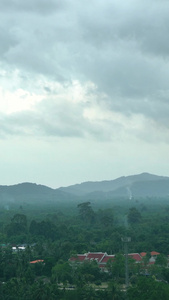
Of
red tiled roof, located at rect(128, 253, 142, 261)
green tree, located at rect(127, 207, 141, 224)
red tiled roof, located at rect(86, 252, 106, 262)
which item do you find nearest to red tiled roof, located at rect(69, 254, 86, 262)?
red tiled roof, located at rect(86, 252, 106, 262)

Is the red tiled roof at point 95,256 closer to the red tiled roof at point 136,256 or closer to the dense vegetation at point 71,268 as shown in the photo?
the dense vegetation at point 71,268

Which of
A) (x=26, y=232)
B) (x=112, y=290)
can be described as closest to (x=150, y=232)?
(x=26, y=232)

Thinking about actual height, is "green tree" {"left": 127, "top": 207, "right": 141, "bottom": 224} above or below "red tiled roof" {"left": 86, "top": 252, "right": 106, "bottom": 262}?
above

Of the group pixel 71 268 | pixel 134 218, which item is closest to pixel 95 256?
pixel 71 268

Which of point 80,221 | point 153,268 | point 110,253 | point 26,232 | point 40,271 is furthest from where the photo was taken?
point 80,221

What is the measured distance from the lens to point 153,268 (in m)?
51.9

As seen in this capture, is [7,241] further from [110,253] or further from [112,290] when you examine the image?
[112,290]

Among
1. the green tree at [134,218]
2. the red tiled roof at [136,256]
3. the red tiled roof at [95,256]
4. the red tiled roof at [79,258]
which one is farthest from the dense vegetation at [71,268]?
the green tree at [134,218]

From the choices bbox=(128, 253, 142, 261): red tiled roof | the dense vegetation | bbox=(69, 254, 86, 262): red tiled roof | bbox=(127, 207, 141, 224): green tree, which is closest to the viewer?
the dense vegetation

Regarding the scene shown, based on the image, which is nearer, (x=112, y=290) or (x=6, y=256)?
(x=112, y=290)

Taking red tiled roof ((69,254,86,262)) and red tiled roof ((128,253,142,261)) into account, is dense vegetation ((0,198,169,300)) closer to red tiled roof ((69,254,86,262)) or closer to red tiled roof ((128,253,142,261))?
red tiled roof ((69,254,86,262))

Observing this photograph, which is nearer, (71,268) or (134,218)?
(71,268)

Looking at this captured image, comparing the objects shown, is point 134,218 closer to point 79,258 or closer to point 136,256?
point 136,256

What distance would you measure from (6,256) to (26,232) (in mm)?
34881
